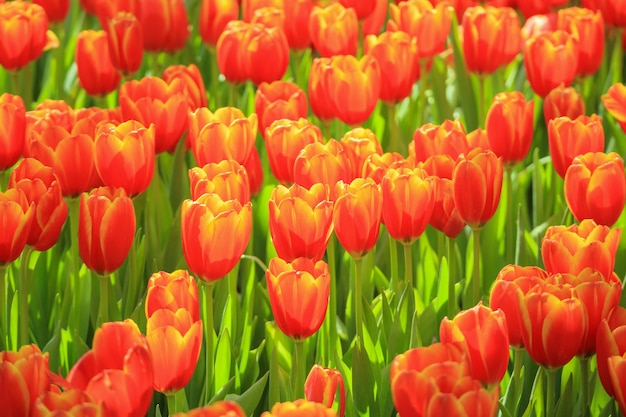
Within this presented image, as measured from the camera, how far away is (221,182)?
5.12 feet

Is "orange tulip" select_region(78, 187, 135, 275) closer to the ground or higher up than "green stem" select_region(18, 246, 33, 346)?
higher up

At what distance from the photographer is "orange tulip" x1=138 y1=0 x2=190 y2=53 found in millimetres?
2413

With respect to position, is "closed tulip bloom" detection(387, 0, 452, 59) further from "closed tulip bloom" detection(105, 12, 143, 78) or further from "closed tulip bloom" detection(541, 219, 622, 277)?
"closed tulip bloom" detection(541, 219, 622, 277)

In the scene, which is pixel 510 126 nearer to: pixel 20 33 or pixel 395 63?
pixel 395 63

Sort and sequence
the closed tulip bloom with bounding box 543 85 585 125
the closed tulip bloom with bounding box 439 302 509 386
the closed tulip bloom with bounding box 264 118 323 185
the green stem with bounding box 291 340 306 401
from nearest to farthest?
1. the closed tulip bloom with bounding box 439 302 509 386
2. the green stem with bounding box 291 340 306 401
3. the closed tulip bloom with bounding box 264 118 323 185
4. the closed tulip bloom with bounding box 543 85 585 125

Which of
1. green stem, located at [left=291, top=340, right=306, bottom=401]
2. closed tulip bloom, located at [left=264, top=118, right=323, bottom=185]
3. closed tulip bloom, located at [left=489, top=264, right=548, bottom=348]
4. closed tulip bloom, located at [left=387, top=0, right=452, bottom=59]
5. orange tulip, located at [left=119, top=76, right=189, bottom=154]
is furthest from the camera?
closed tulip bloom, located at [left=387, top=0, right=452, bottom=59]

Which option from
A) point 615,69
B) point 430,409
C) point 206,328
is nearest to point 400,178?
point 206,328

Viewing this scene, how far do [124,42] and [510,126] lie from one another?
80cm

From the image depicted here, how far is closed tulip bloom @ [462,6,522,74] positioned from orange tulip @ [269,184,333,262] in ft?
2.83

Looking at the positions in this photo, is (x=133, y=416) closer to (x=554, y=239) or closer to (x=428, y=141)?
(x=554, y=239)

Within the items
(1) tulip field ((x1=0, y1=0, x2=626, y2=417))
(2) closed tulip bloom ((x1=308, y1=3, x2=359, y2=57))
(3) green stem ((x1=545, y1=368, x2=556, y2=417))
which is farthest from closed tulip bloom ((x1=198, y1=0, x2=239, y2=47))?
(3) green stem ((x1=545, y1=368, x2=556, y2=417))

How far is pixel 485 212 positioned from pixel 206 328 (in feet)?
1.41

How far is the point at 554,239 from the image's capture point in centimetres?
145

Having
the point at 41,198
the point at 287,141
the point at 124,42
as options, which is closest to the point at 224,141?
the point at 287,141
